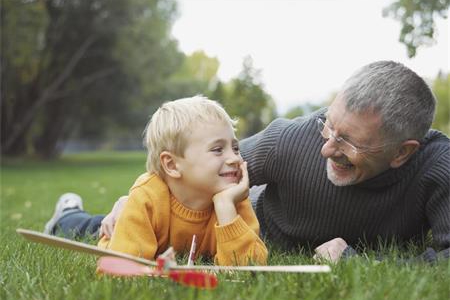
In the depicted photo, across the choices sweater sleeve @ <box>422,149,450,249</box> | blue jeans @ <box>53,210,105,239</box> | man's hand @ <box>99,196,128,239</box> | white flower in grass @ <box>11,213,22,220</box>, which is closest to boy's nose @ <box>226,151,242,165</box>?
man's hand @ <box>99,196,128,239</box>

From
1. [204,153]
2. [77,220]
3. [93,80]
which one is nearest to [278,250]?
[204,153]

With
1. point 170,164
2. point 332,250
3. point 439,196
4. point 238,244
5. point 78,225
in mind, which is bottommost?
point 78,225

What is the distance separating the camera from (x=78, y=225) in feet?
15.3

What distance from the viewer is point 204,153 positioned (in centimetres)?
299

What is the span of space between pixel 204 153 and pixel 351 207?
0.89 metres

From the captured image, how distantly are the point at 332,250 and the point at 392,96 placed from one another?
33.1 inches

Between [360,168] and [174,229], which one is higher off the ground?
[360,168]

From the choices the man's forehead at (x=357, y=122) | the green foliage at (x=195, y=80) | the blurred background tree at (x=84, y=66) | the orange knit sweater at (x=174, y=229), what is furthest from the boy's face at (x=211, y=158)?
the green foliage at (x=195, y=80)

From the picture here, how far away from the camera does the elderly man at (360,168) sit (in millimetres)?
2854

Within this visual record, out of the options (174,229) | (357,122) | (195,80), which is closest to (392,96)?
(357,122)

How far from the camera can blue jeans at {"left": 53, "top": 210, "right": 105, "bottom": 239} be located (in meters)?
4.47

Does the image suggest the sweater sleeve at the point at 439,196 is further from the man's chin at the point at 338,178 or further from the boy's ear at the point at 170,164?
the boy's ear at the point at 170,164

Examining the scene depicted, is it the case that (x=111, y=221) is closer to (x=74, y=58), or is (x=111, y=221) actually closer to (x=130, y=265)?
(x=130, y=265)

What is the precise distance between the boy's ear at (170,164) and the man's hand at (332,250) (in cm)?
83
